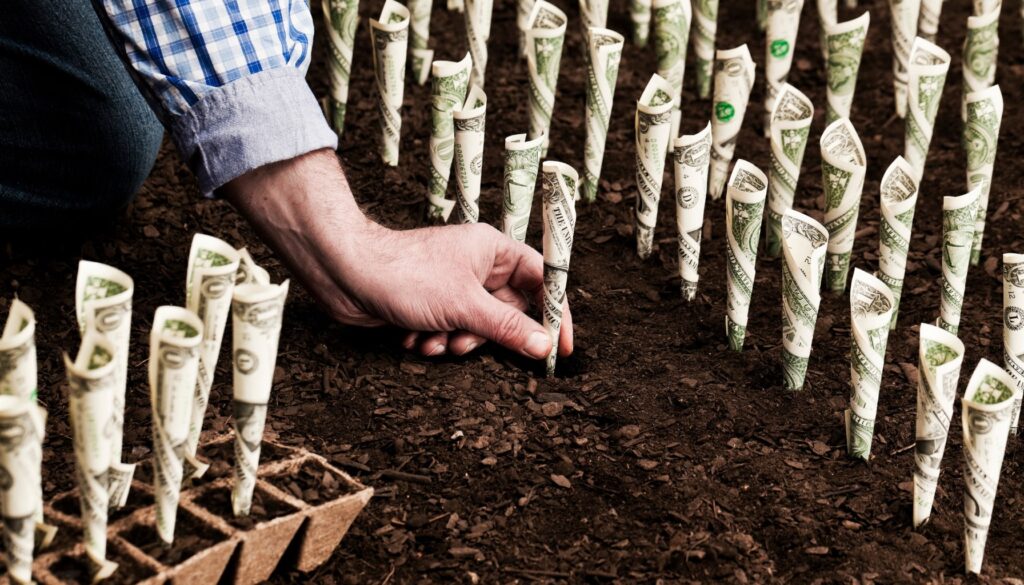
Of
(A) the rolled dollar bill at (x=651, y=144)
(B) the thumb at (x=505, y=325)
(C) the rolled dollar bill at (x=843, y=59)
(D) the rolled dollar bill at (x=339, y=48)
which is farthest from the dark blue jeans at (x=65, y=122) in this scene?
(C) the rolled dollar bill at (x=843, y=59)

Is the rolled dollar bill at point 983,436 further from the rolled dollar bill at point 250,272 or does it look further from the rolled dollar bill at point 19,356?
the rolled dollar bill at point 19,356

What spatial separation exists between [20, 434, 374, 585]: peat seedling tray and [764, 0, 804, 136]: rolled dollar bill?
186 centimetres

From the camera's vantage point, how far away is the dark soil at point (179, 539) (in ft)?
5.26

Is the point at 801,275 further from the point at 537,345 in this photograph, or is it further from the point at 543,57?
the point at 543,57

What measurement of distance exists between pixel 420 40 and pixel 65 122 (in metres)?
1.05

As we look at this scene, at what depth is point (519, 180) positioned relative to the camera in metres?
2.42

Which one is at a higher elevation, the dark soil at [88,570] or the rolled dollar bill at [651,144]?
the rolled dollar bill at [651,144]

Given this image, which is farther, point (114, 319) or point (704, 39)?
point (704, 39)

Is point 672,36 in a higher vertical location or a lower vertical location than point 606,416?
higher

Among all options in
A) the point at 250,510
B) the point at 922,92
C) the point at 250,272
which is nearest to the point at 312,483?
the point at 250,510

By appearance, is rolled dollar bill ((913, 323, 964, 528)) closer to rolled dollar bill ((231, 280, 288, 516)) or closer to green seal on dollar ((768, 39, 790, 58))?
rolled dollar bill ((231, 280, 288, 516))

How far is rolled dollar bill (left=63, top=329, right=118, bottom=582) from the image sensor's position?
1.43 m

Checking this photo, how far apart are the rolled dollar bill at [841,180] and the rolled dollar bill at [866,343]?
46 cm

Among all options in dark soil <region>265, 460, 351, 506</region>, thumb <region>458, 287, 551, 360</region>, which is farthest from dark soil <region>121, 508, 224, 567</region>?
thumb <region>458, 287, 551, 360</region>
